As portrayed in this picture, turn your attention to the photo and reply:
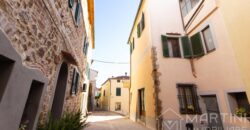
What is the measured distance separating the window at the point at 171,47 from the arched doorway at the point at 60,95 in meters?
5.51

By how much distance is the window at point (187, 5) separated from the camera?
27.7 feet

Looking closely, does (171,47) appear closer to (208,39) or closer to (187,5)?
(208,39)

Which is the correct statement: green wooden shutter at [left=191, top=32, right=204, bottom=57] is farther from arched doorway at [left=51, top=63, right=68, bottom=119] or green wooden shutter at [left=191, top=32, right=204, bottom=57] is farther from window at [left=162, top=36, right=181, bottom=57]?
arched doorway at [left=51, top=63, right=68, bottom=119]

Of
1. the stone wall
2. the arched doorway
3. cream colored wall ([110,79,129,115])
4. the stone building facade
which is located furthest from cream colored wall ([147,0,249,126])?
cream colored wall ([110,79,129,115])

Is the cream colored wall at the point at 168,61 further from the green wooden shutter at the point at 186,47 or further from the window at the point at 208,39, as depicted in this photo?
the window at the point at 208,39

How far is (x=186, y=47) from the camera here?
7.98 m

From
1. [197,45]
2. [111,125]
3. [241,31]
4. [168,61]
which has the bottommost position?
[111,125]

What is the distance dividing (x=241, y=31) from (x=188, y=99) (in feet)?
16.5

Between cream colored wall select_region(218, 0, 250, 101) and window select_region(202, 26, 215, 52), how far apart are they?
366 cm

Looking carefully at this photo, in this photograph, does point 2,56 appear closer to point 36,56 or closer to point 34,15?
point 36,56

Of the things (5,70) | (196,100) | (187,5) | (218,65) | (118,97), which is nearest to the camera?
(5,70)

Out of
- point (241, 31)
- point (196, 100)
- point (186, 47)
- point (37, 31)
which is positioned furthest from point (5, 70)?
point (186, 47)

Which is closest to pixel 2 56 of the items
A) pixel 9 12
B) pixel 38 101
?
pixel 9 12

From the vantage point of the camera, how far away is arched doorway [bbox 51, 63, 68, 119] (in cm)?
413
